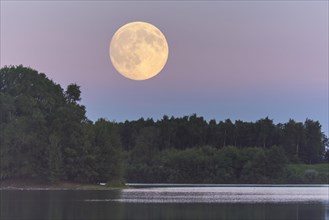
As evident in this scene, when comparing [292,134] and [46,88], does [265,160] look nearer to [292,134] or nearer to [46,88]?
[292,134]

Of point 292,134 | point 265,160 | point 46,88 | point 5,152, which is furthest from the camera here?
point 292,134

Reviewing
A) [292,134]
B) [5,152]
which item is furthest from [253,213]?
[292,134]

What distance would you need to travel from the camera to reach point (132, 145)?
168000 mm

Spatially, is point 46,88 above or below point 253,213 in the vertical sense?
above

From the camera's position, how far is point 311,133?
18088 cm

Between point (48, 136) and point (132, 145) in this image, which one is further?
point (132, 145)

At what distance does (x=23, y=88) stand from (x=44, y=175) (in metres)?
12.3

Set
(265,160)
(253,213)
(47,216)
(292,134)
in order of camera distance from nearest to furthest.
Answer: (47,216)
(253,213)
(265,160)
(292,134)

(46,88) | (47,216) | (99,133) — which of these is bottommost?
(47,216)

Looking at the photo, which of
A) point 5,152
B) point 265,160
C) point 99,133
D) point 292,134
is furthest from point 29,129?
point 292,134

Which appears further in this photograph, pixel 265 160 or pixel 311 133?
pixel 311 133

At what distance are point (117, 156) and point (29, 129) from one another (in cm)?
1370

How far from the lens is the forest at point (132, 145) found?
90.8 m

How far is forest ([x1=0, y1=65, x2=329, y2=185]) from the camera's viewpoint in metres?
90.8
